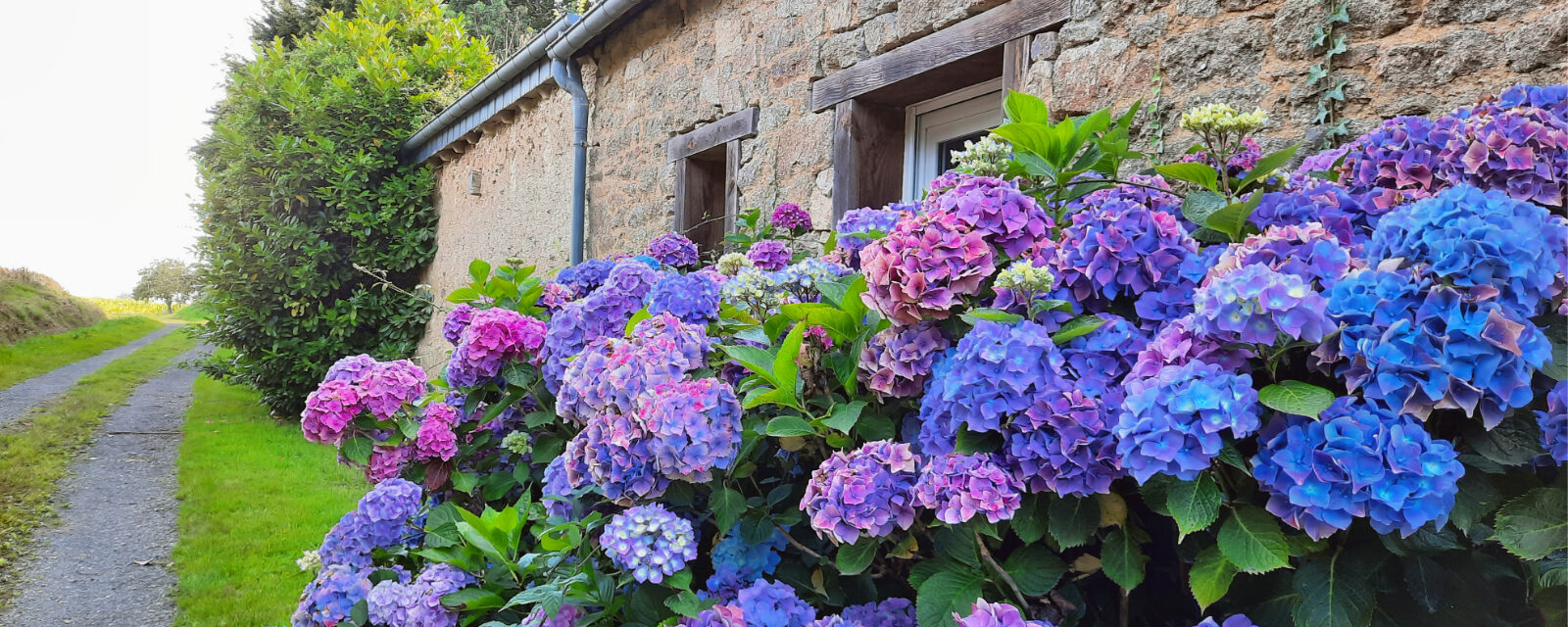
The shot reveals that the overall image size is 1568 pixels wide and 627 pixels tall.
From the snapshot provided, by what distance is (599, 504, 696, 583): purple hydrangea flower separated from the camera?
1333mm

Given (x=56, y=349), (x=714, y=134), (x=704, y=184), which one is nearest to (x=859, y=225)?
(x=714, y=134)

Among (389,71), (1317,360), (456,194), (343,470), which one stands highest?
(389,71)

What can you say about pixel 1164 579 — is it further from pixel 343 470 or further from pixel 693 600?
pixel 343 470

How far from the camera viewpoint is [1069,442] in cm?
106

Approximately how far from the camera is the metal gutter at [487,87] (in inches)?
209

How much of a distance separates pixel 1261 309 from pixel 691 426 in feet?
2.58

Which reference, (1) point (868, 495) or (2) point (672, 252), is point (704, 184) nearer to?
(2) point (672, 252)

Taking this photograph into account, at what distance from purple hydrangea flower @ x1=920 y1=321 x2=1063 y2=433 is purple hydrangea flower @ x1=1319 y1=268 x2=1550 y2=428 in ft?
1.08

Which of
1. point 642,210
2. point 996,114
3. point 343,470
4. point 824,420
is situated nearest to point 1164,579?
point 824,420

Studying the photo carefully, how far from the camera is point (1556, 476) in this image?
38.9 inches

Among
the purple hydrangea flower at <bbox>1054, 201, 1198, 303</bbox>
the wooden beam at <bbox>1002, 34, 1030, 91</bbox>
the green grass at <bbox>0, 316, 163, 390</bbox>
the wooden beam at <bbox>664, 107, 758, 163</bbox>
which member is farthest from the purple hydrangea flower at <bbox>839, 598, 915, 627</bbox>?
the green grass at <bbox>0, 316, 163, 390</bbox>

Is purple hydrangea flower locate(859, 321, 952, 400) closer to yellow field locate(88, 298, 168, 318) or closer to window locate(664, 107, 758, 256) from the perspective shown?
window locate(664, 107, 758, 256)

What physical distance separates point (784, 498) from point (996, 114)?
6.96 feet

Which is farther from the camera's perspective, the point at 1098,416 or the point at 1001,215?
the point at 1001,215
